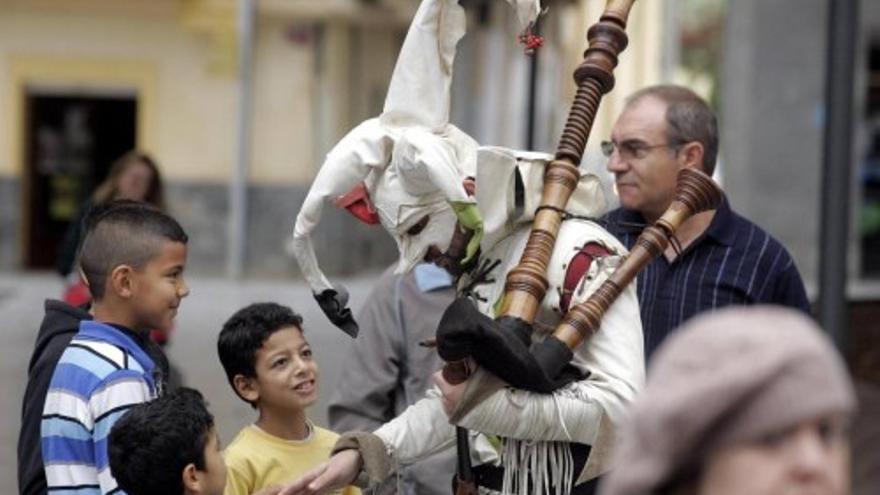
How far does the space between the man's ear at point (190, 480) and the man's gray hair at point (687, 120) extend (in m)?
1.70

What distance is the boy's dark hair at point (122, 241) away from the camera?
4.25m

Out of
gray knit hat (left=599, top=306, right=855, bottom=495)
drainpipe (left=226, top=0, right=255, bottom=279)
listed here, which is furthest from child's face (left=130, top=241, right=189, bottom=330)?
drainpipe (left=226, top=0, right=255, bottom=279)

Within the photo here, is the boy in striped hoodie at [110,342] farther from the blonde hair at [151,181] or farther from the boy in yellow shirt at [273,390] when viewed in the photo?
the blonde hair at [151,181]

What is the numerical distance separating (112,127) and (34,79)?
1.15 metres

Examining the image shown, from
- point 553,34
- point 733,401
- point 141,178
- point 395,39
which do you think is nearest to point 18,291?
point 395,39

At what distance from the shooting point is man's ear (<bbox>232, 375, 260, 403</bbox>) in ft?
Result: 14.6

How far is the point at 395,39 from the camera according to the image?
22.6 metres

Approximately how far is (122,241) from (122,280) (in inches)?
3.4

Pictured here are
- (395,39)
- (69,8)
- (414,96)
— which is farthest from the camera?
(395,39)

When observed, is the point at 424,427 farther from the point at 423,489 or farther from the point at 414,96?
the point at 423,489

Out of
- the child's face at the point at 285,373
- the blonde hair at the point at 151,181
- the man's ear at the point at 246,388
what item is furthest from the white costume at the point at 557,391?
the blonde hair at the point at 151,181

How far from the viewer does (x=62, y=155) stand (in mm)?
21406

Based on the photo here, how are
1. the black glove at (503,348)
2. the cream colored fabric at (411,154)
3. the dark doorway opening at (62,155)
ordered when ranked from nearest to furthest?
the black glove at (503,348) < the cream colored fabric at (411,154) < the dark doorway opening at (62,155)

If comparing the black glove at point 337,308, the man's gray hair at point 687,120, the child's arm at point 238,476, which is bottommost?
the child's arm at point 238,476
